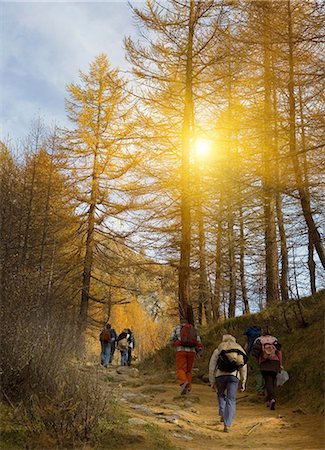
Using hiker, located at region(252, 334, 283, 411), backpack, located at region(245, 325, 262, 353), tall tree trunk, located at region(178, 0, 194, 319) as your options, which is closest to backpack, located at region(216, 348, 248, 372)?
hiker, located at region(252, 334, 283, 411)

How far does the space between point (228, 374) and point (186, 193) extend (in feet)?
17.8

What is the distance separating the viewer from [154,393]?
28.9 ft

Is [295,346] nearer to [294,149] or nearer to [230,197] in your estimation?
[230,197]

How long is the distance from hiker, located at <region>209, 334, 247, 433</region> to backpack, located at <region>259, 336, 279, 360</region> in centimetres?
144

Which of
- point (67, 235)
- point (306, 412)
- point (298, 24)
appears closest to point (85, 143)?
point (67, 235)

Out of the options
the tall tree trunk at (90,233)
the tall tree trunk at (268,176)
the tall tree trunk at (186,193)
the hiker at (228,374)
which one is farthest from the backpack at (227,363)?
the tall tree trunk at (90,233)

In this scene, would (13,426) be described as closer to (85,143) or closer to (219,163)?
(219,163)

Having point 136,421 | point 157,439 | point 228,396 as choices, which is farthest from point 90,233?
point 157,439

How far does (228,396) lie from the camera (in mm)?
6539

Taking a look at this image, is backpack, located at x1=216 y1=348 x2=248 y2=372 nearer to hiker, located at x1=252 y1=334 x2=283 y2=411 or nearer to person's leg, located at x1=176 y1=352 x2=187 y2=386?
hiker, located at x1=252 y1=334 x2=283 y2=411

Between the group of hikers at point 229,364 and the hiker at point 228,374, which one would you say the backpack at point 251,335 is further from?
the hiker at point 228,374

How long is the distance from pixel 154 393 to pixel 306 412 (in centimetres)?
291

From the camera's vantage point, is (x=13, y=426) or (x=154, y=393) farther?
(x=154, y=393)

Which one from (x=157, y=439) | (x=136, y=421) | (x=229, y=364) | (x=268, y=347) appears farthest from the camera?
(x=268, y=347)
